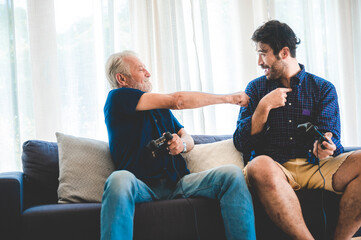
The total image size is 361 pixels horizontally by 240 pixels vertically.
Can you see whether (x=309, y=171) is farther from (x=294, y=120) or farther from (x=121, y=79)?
(x=121, y=79)

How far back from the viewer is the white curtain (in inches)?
101

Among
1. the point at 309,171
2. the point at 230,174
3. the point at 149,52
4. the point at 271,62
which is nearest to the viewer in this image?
the point at 230,174

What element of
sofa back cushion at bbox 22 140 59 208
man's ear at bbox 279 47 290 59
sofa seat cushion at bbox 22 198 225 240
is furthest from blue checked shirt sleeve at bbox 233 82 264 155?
sofa back cushion at bbox 22 140 59 208

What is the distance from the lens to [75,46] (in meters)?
2.73

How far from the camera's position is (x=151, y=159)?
183 centimetres

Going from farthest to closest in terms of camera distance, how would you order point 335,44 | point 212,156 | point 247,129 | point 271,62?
point 335,44 < point 212,156 < point 271,62 < point 247,129

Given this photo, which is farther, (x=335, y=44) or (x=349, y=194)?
(x=335, y=44)

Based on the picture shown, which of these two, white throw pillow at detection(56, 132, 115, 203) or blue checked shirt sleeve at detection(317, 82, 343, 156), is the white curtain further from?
blue checked shirt sleeve at detection(317, 82, 343, 156)

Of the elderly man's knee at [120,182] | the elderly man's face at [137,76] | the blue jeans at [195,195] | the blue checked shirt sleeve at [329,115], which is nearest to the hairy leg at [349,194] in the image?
the blue checked shirt sleeve at [329,115]

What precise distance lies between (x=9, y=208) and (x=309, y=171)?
144cm

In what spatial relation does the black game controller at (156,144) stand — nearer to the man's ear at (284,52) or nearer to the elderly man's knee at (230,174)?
the elderly man's knee at (230,174)

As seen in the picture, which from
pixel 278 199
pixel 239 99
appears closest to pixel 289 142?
pixel 239 99

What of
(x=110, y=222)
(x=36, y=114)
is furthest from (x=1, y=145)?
(x=110, y=222)

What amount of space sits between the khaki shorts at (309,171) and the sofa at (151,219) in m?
0.06
